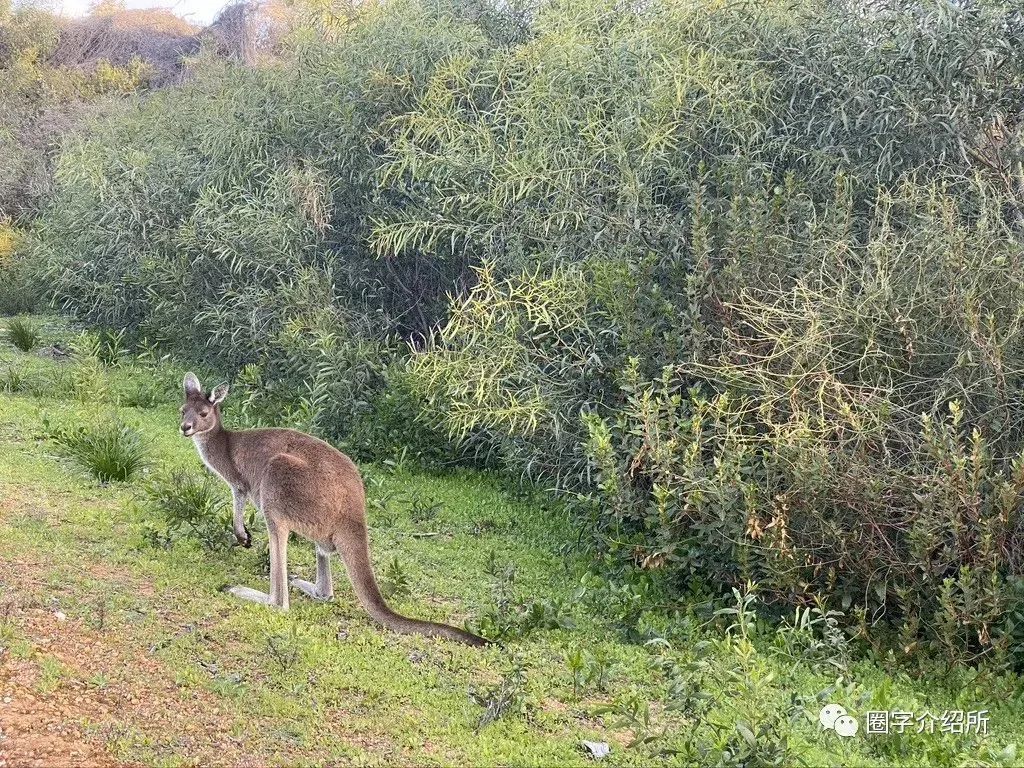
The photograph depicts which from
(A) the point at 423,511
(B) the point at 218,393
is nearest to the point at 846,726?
(B) the point at 218,393

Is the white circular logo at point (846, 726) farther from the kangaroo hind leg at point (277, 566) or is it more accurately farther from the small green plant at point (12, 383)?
the small green plant at point (12, 383)

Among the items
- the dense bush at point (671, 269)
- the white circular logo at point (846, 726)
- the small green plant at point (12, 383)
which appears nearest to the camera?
the white circular logo at point (846, 726)

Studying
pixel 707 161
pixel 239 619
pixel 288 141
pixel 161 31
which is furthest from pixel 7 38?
pixel 239 619

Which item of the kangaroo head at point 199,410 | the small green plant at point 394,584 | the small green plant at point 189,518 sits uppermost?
the kangaroo head at point 199,410

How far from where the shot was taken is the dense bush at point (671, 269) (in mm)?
5988

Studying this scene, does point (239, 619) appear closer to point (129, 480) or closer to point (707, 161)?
point (129, 480)

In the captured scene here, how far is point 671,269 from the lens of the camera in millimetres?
7598

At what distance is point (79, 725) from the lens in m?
4.00

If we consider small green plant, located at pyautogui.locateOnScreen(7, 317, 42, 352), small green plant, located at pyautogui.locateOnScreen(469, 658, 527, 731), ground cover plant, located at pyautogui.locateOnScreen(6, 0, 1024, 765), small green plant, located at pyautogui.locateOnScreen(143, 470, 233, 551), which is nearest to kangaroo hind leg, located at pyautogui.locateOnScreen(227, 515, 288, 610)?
ground cover plant, located at pyautogui.locateOnScreen(6, 0, 1024, 765)

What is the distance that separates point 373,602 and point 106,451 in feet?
11.7

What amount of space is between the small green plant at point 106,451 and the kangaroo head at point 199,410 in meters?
1.90

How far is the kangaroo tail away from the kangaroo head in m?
1.32

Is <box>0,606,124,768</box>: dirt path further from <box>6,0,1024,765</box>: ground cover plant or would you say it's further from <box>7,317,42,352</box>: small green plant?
<box>7,317,42,352</box>: small green plant

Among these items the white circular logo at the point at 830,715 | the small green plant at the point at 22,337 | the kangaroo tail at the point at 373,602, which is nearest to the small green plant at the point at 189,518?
the kangaroo tail at the point at 373,602
